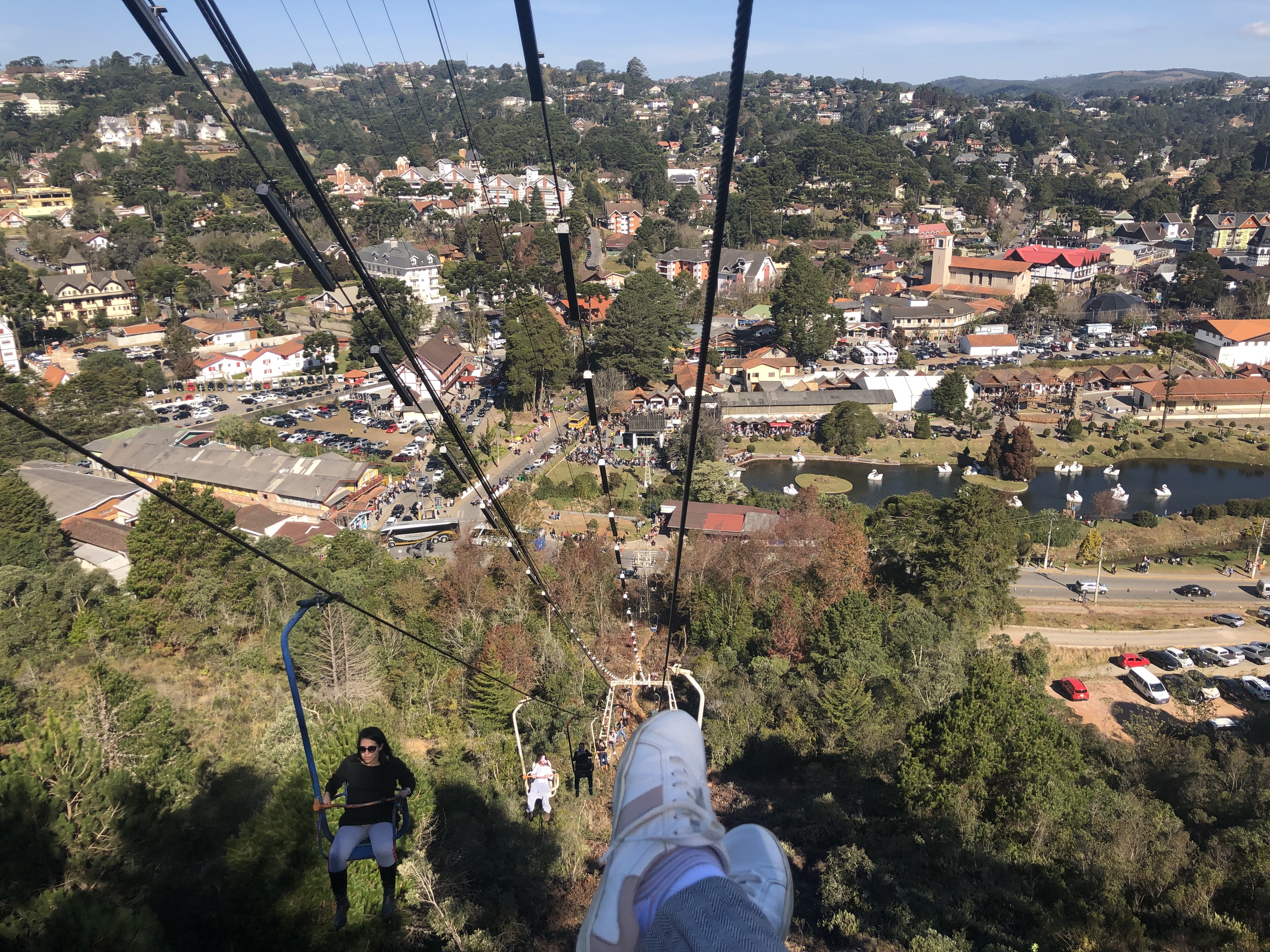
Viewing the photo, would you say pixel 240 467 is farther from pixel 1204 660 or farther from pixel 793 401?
pixel 1204 660

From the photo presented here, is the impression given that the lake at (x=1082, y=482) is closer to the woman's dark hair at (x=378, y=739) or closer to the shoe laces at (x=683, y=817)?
the woman's dark hair at (x=378, y=739)

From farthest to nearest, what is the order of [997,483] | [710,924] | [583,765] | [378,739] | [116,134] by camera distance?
[116,134] → [997,483] → [583,765] → [378,739] → [710,924]

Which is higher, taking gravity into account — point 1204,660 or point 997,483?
point 1204,660

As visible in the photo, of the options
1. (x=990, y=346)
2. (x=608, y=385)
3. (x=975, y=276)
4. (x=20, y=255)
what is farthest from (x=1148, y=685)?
(x=20, y=255)

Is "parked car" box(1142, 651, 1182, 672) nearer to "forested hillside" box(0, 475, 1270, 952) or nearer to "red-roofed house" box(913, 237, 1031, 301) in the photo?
"forested hillside" box(0, 475, 1270, 952)

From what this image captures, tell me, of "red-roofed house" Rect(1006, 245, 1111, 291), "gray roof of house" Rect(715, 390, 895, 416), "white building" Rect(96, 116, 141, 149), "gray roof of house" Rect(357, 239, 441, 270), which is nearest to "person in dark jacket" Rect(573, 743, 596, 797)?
"gray roof of house" Rect(715, 390, 895, 416)

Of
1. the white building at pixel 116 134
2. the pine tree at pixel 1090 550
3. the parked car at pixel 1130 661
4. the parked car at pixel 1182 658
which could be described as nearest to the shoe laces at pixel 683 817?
the parked car at pixel 1130 661
